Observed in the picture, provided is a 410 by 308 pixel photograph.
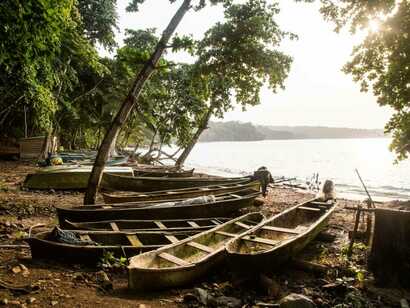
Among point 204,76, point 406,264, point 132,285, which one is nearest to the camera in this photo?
point 132,285

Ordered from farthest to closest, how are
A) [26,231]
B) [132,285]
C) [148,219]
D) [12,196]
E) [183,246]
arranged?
[12,196], [148,219], [26,231], [183,246], [132,285]

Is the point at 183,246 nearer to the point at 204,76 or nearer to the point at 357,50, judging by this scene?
the point at 357,50

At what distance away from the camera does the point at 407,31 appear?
1112cm

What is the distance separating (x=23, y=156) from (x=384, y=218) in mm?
25695

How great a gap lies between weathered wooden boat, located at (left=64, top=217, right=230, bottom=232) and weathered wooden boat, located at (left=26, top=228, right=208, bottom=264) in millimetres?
456

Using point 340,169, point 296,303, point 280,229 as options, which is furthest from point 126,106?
point 340,169

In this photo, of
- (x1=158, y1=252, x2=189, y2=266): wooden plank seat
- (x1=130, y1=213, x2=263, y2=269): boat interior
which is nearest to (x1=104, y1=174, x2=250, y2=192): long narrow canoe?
(x1=130, y1=213, x2=263, y2=269): boat interior

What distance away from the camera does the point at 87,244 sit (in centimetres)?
654

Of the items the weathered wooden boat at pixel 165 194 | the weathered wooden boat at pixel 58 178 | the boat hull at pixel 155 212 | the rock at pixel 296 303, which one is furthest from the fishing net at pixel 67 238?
the weathered wooden boat at pixel 58 178

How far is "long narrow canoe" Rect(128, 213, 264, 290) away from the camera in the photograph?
5305 millimetres

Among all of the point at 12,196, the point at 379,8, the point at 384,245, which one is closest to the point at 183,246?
the point at 384,245

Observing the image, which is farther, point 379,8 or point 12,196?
point 12,196

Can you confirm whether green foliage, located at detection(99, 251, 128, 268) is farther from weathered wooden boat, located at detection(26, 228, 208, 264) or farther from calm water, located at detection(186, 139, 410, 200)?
calm water, located at detection(186, 139, 410, 200)

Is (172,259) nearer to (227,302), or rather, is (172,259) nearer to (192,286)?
(192,286)
